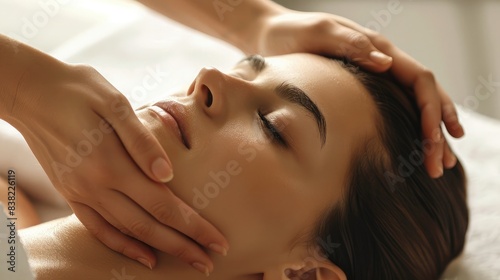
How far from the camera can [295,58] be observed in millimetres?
1210

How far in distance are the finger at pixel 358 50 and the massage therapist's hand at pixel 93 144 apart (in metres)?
0.44

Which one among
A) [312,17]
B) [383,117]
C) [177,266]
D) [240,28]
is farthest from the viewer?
[240,28]

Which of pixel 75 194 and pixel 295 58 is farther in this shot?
pixel 295 58

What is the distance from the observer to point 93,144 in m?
0.93

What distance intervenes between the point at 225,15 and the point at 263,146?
0.57m

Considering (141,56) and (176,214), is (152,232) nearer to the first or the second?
(176,214)

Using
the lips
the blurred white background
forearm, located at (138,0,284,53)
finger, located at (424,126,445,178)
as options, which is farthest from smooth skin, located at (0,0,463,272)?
the blurred white background

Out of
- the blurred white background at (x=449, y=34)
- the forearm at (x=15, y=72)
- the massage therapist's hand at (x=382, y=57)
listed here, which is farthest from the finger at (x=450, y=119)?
the blurred white background at (x=449, y=34)

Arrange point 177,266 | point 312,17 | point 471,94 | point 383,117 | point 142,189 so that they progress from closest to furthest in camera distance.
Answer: point 142,189 → point 177,266 → point 383,117 → point 312,17 → point 471,94

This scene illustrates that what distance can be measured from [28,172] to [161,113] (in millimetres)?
494

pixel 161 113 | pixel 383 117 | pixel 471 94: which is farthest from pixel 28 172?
pixel 471 94

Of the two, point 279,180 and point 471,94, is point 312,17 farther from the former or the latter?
point 471,94

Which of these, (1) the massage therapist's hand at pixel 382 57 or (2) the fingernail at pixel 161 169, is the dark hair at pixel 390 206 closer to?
(1) the massage therapist's hand at pixel 382 57

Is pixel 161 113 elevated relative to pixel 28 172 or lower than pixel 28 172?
elevated
